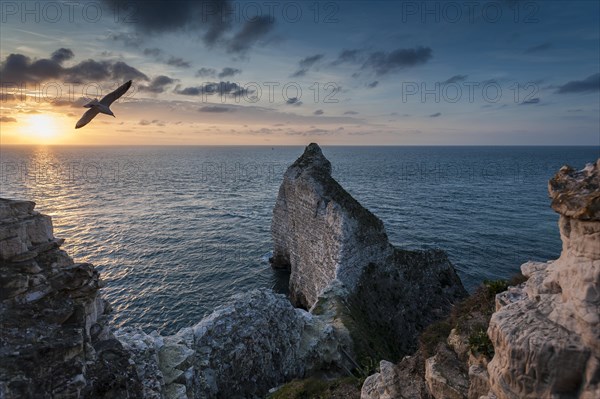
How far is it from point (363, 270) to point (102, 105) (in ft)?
103

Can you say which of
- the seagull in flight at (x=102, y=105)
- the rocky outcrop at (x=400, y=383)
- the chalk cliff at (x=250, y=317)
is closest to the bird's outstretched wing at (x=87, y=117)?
the seagull in flight at (x=102, y=105)

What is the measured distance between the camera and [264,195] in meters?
105

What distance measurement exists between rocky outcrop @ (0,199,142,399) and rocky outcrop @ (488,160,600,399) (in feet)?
48.1

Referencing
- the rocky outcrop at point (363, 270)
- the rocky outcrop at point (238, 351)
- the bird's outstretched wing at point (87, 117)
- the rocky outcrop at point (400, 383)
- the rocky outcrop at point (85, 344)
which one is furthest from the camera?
the rocky outcrop at point (363, 270)

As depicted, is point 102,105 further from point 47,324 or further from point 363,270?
point 363,270

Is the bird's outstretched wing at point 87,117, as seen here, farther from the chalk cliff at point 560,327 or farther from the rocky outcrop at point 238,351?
the chalk cliff at point 560,327

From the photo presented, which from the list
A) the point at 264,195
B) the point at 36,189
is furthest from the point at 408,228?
the point at 36,189

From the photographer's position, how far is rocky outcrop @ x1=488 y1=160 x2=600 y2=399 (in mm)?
9406

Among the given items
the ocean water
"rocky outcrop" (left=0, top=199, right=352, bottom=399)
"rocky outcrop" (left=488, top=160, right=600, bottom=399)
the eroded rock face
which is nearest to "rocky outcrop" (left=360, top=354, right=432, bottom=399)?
"rocky outcrop" (left=488, top=160, right=600, bottom=399)

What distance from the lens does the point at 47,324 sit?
13273 mm

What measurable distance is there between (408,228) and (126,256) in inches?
2082

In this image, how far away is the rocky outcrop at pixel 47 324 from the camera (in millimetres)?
11836

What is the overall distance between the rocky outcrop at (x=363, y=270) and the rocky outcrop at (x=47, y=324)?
2075 cm

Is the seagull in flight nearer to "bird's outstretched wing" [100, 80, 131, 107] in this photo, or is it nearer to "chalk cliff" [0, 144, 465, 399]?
"bird's outstretched wing" [100, 80, 131, 107]
